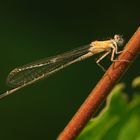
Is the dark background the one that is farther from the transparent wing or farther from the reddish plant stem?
the reddish plant stem

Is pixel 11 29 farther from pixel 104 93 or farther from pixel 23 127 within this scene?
pixel 104 93

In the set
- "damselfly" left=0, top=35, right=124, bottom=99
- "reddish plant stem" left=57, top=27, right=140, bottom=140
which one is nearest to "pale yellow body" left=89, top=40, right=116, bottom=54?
"damselfly" left=0, top=35, right=124, bottom=99

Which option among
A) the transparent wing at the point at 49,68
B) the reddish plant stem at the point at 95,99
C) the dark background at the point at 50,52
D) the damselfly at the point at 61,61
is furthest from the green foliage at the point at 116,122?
the dark background at the point at 50,52

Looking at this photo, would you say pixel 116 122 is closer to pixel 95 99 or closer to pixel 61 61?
pixel 95 99

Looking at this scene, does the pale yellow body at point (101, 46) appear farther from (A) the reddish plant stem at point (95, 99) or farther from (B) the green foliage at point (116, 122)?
(A) the reddish plant stem at point (95, 99)

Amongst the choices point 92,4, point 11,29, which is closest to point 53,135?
point 11,29

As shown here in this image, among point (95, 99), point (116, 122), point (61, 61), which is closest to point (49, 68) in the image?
point (61, 61)
